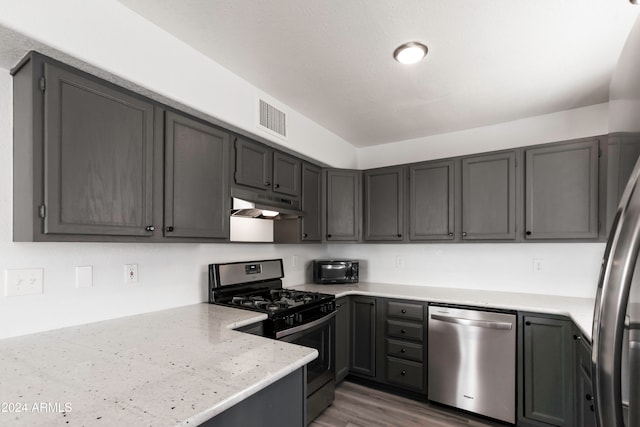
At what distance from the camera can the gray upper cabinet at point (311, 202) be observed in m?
3.09

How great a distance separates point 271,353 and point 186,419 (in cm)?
51

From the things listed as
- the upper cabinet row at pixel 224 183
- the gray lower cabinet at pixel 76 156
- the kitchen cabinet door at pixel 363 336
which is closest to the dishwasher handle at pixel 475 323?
the kitchen cabinet door at pixel 363 336

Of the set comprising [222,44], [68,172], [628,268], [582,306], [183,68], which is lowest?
[582,306]

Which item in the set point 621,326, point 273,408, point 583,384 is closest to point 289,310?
point 273,408

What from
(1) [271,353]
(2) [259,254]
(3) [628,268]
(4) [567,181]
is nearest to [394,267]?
(2) [259,254]

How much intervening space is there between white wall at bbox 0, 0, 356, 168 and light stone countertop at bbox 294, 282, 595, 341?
1.68 metres

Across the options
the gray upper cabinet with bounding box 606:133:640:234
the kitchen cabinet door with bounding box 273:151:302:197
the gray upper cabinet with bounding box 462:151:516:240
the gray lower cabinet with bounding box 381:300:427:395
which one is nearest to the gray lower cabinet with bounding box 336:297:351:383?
the gray lower cabinet with bounding box 381:300:427:395

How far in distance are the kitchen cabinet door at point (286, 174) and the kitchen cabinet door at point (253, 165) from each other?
8 cm

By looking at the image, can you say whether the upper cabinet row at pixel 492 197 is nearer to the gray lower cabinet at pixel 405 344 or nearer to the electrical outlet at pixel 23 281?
the gray lower cabinet at pixel 405 344

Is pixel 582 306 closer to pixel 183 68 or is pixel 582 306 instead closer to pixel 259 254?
pixel 259 254

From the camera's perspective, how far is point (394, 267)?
360cm

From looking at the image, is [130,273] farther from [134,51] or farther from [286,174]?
[286,174]

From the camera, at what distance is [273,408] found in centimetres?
128

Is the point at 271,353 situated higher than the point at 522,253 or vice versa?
the point at 522,253
